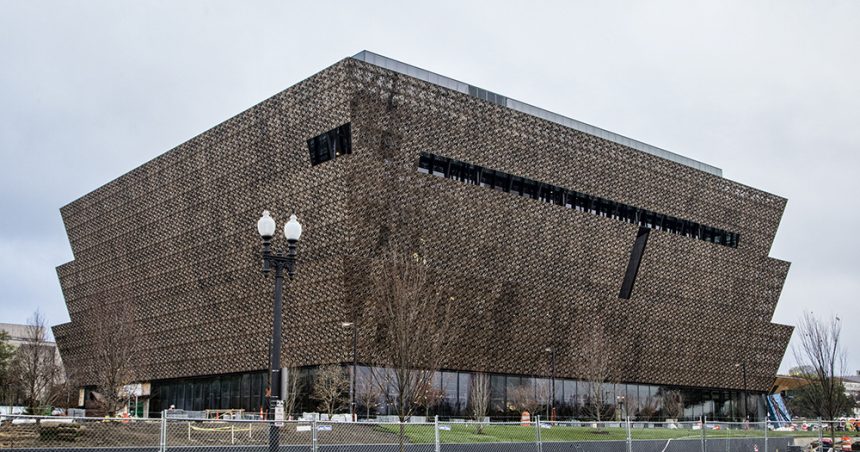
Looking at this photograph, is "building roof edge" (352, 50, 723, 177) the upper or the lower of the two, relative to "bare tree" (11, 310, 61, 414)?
upper

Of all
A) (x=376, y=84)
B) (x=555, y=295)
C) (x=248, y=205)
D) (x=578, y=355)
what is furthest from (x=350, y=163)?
(x=578, y=355)

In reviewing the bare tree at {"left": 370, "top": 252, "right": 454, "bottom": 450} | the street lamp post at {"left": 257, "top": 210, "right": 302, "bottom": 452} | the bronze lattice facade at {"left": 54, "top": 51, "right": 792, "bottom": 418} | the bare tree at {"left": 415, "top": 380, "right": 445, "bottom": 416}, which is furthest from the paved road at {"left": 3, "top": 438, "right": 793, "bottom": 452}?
the bare tree at {"left": 415, "top": 380, "right": 445, "bottom": 416}

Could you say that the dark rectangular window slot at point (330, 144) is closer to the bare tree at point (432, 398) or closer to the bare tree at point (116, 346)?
the bare tree at point (432, 398)

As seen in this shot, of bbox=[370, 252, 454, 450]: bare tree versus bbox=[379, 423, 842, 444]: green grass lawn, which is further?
bbox=[370, 252, 454, 450]: bare tree

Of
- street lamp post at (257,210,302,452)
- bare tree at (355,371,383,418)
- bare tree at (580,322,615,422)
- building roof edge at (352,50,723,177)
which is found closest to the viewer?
street lamp post at (257,210,302,452)

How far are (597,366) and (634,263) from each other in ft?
38.6

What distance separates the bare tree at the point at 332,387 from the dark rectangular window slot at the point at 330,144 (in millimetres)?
13464

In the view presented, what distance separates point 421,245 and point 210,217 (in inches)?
721

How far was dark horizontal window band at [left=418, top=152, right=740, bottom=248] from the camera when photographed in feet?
195

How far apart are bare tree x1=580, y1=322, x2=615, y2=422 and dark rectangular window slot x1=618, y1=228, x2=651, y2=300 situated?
432cm

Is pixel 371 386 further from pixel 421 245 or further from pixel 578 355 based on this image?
pixel 578 355

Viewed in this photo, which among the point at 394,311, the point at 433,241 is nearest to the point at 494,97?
the point at 433,241

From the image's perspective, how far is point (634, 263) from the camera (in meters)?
73.2

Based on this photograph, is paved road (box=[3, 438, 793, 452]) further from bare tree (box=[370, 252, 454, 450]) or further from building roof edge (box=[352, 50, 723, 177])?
building roof edge (box=[352, 50, 723, 177])
